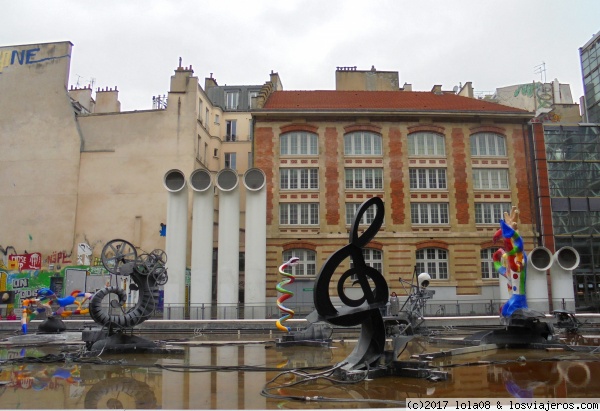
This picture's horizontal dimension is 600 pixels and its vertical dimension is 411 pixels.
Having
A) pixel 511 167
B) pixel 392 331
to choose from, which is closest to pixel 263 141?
pixel 511 167

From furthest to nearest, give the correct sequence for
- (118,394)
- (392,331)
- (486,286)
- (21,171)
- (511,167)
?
1. (21,171)
2. (511,167)
3. (486,286)
4. (392,331)
5. (118,394)

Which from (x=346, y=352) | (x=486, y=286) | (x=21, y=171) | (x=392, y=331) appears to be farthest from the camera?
(x=21, y=171)

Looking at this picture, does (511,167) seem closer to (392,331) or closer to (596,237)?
(596,237)

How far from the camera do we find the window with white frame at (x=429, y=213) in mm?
38938

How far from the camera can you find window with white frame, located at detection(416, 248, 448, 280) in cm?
3797

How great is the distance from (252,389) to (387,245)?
29042 millimetres

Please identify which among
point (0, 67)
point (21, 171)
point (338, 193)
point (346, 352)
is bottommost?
point (346, 352)

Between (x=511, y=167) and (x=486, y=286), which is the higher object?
(x=511, y=167)

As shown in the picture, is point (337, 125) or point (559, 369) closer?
point (559, 369)

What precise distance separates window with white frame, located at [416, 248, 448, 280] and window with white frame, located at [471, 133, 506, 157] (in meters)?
8.35

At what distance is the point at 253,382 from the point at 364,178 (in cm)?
3004

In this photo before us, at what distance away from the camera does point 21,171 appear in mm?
43188

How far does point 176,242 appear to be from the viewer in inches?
1283

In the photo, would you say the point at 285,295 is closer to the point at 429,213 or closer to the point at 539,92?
the point at 429,213
